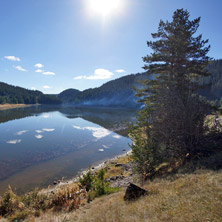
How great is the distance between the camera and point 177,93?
12.6 m

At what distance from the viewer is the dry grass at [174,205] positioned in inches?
199

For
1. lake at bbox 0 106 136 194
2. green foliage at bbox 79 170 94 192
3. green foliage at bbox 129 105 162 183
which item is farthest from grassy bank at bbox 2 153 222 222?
lake at bbox 0 106 136 194

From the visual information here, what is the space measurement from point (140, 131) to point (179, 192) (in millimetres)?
5933

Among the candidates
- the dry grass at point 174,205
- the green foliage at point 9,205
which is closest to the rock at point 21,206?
the green foliage at point 9,205

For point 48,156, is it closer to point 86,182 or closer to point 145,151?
point 86,182

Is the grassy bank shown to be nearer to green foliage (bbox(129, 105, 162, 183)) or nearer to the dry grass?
the dry grass

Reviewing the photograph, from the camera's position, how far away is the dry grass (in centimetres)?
506

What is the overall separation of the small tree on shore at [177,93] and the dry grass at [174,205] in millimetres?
3437

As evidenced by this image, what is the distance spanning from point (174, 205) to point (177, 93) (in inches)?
358

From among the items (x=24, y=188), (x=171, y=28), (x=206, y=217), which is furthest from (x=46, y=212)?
(x=171, y=28)

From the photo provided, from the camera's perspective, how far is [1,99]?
5586 inches

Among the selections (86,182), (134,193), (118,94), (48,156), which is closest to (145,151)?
(134,193)

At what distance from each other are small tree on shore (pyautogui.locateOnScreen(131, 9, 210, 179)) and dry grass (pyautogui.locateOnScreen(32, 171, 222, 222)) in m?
3.44

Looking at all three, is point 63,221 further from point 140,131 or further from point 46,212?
point 140,131
